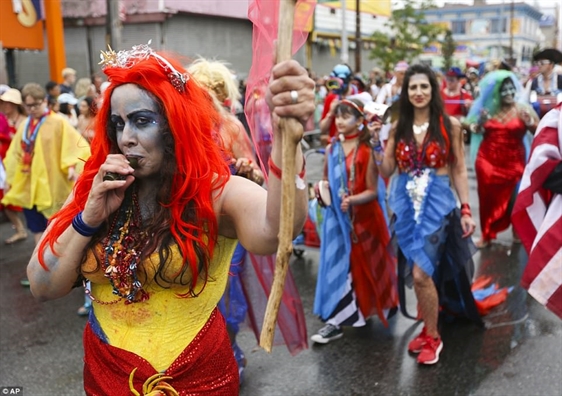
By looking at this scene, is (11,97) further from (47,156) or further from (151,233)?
(151,233)

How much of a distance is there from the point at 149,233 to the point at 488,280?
421cm

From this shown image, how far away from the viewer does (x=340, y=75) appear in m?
8.07

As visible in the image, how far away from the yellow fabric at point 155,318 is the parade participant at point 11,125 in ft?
18.2

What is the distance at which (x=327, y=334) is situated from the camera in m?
4.34

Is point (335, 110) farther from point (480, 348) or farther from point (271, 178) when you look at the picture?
point (271, 178)

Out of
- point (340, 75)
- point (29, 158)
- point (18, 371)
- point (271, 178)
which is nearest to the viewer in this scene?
point (271, 178)

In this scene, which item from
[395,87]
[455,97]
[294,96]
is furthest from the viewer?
[455,97]

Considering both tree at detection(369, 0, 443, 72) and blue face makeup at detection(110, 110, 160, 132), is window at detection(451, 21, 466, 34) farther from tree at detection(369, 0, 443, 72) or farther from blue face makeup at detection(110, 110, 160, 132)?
blue face makeup at detection(110, 110, 160, 132)

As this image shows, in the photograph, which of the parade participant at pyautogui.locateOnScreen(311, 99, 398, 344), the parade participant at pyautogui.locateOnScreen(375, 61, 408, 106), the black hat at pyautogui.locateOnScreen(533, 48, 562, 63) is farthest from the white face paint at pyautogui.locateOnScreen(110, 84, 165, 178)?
the parade participant at pyautogui.locateOnScreen(375, 61, 408, 106)

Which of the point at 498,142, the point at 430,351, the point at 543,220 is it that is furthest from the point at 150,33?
the point at 543,220

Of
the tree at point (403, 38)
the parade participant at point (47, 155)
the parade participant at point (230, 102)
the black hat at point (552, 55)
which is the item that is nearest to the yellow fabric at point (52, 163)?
the parade participant at point (47, 155)

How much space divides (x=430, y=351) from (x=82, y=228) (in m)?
2.77

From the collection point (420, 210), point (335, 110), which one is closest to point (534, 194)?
point (420, 210)

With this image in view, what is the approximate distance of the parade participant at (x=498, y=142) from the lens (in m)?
6.17
